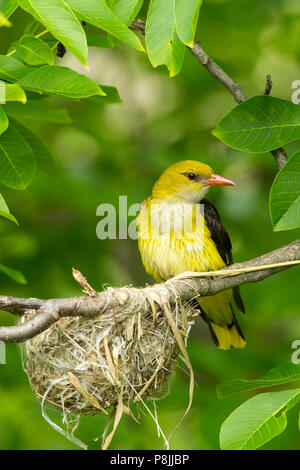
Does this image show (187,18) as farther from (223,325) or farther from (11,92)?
(223,325)

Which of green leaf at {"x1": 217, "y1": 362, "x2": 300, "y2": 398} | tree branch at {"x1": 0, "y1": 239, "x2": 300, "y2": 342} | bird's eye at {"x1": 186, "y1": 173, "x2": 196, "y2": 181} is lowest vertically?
green leaf at {"x1": 217, "y1": 362, "x2": 300, "y2": 398}

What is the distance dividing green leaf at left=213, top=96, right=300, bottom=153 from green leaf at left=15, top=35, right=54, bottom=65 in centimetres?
83

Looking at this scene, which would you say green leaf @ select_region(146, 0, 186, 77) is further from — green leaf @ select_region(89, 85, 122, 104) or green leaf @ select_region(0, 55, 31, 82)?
green leaf @ select_region(89, 85, 122, 104)

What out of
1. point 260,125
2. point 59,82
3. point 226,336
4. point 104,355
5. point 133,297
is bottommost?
point 226,336

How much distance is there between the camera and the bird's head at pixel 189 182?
4.69 metres

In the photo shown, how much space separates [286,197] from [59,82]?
3.67 ft

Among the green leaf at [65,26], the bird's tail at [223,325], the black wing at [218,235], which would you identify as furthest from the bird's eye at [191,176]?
the green leaf at [65,26]

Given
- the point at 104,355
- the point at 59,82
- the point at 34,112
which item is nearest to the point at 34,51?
the point at 59,82

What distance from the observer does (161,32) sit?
250 centimetres

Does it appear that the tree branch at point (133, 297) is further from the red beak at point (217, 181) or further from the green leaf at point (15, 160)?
the red beak at point (217, 181)

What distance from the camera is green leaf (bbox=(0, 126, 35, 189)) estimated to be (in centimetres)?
311

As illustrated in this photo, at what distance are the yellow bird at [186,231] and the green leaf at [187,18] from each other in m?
2.11

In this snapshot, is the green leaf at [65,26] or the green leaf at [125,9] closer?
the green leaf at [65,26]

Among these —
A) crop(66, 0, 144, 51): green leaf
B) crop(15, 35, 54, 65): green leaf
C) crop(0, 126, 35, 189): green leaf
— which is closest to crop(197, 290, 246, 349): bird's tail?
crop(0, 126, 35, 189): green leaf
